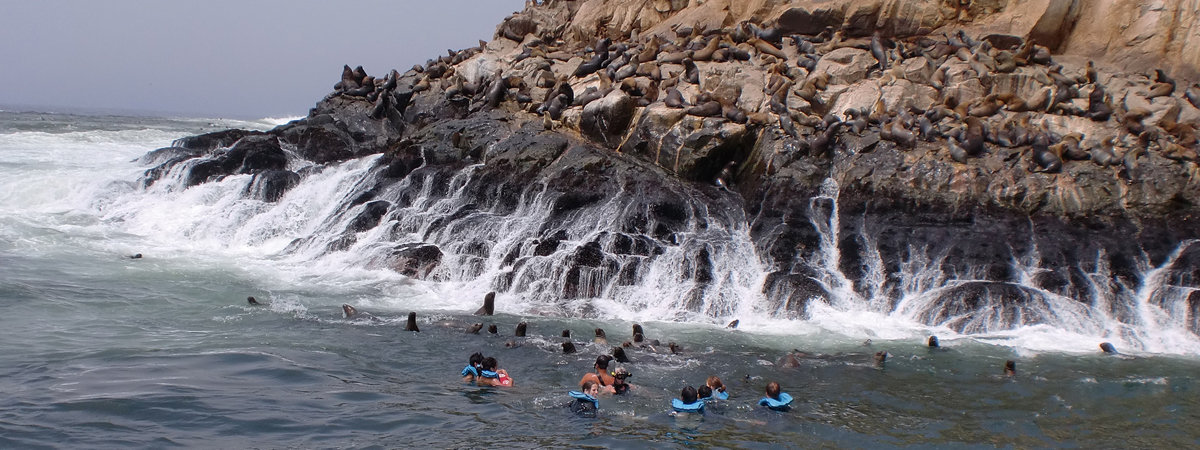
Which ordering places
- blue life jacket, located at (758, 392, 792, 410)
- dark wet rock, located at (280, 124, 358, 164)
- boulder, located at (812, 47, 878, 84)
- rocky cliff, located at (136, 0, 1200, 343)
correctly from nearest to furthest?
blue life jacket, located at (758, 392, 792, 410)
rocky cliff, located at (136, 0, 1200, 343)
boulder, located at (812, 47, 878, 84)
dark wet rock, located at (280, 124, 358, 164)

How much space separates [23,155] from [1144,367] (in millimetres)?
29510

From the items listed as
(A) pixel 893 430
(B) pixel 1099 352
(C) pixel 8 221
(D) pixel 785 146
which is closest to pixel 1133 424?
(A) pixel 893 430

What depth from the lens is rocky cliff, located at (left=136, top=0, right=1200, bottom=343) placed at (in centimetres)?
1397

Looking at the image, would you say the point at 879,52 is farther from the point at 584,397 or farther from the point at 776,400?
the point at 584,397

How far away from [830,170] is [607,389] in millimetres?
8284

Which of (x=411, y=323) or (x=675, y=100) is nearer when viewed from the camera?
(x=411, y=323)

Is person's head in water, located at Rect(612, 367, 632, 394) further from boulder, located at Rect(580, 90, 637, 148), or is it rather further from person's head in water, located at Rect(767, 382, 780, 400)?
boulder, located at Rect(580, 90, 637, 148)

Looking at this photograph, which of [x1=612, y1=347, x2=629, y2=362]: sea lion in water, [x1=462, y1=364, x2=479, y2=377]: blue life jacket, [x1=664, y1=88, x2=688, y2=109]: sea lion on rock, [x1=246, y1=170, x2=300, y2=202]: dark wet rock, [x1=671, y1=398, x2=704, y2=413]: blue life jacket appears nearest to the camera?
[x1=671, y1=398, x2=704, y2=413]: blue life jacket

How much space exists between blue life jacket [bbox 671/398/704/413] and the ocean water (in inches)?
4.2

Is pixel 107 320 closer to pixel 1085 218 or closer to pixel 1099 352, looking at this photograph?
pixel 1099 352

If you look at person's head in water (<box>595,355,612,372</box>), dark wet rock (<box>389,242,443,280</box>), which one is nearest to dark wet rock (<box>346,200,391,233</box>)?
dark wet rock (<box>389,242,443,280</box>)

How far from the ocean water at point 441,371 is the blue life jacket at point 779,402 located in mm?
123

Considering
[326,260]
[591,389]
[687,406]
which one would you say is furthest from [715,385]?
[326,260]

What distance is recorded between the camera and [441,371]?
9.67 metres
